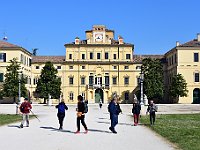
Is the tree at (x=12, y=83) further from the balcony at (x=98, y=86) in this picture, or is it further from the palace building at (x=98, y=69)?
the balcony at (x=98, y=86)

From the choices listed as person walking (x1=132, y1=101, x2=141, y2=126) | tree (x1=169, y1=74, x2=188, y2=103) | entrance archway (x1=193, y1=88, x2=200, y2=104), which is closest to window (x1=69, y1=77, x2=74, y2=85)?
tree (x1=169, y1=74, x2=188, y2=103)

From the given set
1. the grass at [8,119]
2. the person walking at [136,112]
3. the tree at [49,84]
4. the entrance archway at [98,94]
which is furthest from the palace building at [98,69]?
the person walking at [136,112]

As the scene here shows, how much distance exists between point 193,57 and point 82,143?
56894 mm

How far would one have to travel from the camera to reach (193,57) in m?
66.2

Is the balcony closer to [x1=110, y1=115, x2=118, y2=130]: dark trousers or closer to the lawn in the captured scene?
the lawn

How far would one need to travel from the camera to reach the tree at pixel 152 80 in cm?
6262

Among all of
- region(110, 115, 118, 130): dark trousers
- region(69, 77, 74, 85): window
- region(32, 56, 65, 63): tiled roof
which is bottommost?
region(110, 115, 118, 130): dark trousers

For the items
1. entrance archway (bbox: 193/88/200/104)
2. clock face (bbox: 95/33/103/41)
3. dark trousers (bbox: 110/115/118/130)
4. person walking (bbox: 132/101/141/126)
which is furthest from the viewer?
clock face (bbox: 95/33/103/41)

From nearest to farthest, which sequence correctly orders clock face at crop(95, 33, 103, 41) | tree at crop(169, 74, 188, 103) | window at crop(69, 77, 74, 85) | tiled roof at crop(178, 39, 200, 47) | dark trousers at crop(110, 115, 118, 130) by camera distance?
dark trousers at crop(110, 115, 118, 130) → tree at crop(169, 74, 188, 103) → tiled roof at crop(178, 39, 200, 47) → clock face at crop(95, 33, 103, 41) → window at crop(69, 77, 74, 85)

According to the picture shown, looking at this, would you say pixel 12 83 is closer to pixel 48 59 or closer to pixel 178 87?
pixel 48 59

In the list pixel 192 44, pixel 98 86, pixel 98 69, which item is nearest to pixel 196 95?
pixel 192 44

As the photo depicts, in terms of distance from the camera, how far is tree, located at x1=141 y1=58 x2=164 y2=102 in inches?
2466

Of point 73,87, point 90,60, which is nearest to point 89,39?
point 90,60

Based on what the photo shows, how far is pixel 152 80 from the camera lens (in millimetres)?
63250
